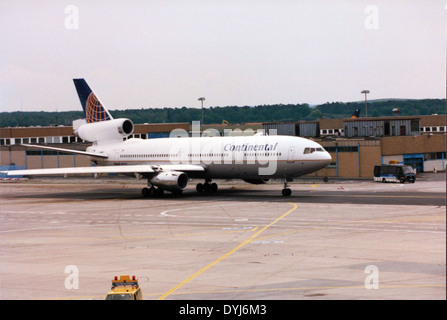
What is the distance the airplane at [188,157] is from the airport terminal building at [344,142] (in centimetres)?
2564

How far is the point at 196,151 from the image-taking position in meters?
62.7

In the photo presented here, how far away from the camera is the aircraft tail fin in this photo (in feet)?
239

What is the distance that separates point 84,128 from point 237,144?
22230mm

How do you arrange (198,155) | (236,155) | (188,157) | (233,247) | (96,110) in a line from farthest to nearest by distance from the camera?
(96,110) → (188,157) → (198,155) → (236,155) → (233,247)

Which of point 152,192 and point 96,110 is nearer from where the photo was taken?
point 152,192

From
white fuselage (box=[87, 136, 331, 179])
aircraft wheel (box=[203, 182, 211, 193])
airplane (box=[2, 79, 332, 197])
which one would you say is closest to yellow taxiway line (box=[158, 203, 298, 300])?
white fuselage (box=[87, 136, 331, 179])

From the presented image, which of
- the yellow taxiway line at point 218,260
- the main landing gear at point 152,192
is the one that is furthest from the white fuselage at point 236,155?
the yellow taxiway line at point 218,260

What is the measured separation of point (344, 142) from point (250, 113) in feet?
107

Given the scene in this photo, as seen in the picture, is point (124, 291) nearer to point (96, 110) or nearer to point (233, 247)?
point (233, 247)

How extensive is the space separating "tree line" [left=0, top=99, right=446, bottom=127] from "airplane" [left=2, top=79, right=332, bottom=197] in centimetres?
2149

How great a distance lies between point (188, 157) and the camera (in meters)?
63.2

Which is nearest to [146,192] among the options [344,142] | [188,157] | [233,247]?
[188,157]

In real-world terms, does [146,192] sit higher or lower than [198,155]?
lower

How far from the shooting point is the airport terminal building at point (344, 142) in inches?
3359
